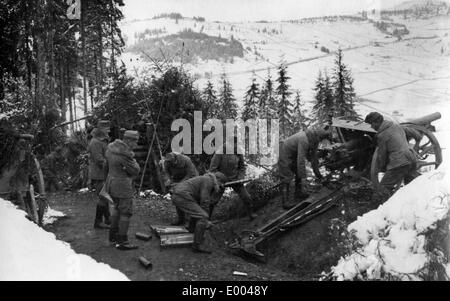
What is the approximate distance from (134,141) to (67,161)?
7277 millimetres

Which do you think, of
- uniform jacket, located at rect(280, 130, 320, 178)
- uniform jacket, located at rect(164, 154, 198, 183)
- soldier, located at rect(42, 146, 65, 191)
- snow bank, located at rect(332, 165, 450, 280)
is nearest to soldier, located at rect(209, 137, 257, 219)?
uniform jacket, located at rect(164, 154, 198, 183)

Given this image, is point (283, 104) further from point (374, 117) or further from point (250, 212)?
point (374, 117)

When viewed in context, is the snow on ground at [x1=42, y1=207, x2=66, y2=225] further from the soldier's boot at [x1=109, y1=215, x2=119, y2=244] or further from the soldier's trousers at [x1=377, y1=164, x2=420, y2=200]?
the soldier's trousers at [x1=377, y1=164, x2=420, y2=200]

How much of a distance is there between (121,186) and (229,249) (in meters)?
2.17

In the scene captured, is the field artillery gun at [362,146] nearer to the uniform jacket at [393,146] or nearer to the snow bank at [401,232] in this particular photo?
the uniform jacket at [393,146]

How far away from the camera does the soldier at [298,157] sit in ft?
26.5

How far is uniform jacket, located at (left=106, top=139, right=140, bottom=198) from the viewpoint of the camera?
6.60 metres

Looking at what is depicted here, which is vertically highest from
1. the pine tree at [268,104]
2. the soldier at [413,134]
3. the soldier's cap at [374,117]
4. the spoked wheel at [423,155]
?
the soldier's cap at [374,117]

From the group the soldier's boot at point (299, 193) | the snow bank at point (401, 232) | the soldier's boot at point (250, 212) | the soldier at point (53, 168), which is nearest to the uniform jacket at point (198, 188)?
the soldier's boot at point (250, 212)

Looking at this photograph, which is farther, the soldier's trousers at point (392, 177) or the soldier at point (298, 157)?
the soldier at point (298, 157)

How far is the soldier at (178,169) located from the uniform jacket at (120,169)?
1.21 m

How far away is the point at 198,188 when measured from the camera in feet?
23.2

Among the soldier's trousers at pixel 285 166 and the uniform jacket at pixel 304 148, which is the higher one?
the uniform jacket at pixel 304 148
